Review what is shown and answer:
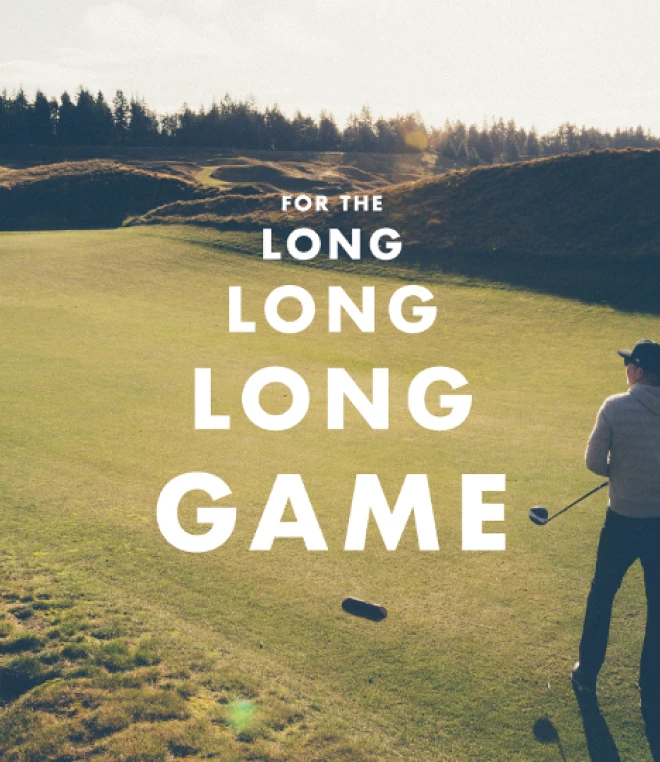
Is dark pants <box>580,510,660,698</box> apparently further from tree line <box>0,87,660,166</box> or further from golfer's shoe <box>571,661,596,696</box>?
tree line <box>0,87,660,166</box>

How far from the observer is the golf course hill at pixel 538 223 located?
114ft

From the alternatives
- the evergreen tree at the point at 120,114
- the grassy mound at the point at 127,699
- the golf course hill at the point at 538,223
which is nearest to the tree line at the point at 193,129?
the evergreen tree at the point at 120,114

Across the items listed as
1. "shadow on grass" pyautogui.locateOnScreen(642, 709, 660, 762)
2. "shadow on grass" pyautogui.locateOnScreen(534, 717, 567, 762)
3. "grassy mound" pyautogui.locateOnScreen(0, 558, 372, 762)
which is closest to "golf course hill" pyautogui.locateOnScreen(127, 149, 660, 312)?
"shadow on grass" pyautogui.locateOnScreen(642, 709, 660, 762)

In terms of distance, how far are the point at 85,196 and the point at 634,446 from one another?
232 ft

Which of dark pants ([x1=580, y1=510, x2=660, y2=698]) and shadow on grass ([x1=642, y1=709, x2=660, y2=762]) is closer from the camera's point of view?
shadow on grass ([x1=642, y1=709, x2=660, y2=762])

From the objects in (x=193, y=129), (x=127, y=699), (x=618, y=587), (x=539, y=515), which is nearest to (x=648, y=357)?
(x=539, y=515)

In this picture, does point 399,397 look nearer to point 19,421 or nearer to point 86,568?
point 19,421

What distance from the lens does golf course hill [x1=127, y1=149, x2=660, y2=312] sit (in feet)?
114

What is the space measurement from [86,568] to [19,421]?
22.4ft

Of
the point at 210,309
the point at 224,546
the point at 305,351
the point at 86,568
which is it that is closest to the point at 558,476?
the point at 224,546

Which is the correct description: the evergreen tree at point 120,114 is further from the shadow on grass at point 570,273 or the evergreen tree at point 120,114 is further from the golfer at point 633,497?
the golfer at point 633,497

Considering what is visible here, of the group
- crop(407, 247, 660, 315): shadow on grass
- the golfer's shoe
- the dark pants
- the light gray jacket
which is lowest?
the golfer's shoe

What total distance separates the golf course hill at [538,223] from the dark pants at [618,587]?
27.3m

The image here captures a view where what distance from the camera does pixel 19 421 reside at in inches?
562
